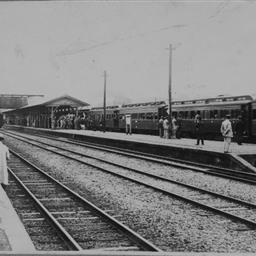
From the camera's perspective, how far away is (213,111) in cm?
2788

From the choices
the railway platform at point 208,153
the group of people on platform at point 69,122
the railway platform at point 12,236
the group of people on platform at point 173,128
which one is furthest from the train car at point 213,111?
the railway platform at point 12,236

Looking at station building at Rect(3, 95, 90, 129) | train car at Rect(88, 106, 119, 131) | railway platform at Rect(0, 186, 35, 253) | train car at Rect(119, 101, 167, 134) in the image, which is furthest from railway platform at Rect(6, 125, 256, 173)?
train car at Rect(88, 106, 119, 131)

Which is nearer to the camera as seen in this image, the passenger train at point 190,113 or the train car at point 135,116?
the passenger train at point 190,113

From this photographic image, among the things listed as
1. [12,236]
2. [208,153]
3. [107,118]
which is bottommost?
[12,236]

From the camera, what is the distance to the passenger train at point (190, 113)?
24953 millimetres

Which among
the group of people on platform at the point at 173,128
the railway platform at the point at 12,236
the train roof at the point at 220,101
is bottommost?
the railway platform at the point at 12,236

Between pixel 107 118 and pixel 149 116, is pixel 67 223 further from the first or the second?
pixel 107 118

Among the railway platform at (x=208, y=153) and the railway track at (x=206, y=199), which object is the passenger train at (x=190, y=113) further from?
the railway track at (x=206, y=199)

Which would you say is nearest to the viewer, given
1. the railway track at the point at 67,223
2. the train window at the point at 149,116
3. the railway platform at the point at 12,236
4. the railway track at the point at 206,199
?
the railway platform at the point at 12,236

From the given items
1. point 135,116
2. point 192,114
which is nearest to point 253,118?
point 192,114

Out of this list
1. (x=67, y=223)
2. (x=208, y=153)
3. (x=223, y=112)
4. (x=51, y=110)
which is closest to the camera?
(x=67, y=223)

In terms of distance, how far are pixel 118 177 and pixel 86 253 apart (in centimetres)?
949

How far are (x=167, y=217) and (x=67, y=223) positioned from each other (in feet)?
5.92

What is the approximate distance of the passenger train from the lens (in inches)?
982
